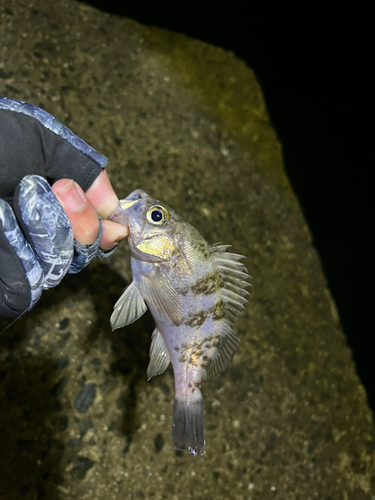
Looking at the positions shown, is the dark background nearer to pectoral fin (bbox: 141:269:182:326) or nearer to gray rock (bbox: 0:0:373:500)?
gray rock (bbox: 0:0:373:500)

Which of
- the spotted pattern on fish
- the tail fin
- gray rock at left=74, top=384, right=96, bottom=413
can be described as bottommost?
gray rock at left=74, top=384, right=96, bottom=413

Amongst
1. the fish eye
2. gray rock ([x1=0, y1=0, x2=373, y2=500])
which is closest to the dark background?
gray rock ([x1=0, y1=0, x2=373, y2=500])

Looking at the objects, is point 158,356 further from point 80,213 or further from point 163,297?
point 80,213

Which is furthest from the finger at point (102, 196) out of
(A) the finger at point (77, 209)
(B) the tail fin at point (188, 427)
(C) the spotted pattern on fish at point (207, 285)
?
(B) the tail fin at point (188, 427)

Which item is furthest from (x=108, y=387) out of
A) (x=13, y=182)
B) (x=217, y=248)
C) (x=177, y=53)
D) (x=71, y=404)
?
(x=177, y=53)

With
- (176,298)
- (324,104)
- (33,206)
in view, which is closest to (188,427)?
(176,298)

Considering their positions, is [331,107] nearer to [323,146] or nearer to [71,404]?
[323,146]
